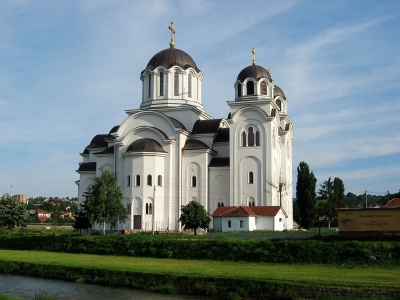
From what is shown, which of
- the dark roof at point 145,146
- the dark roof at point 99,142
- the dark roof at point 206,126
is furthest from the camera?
the dark roof at point 99,142

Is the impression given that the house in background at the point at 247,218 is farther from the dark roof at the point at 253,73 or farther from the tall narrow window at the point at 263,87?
the dark roof at the point at 253,73

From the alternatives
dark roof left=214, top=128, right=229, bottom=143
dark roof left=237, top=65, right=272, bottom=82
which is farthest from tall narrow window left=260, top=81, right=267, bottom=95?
dark roof left=214, top=128, right=229, bottom=143

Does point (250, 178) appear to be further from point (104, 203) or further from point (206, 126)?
point (104, 203)

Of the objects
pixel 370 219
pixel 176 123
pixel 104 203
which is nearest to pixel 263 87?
pixel 176 123

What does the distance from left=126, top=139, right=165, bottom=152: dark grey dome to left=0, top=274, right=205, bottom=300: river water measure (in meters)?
22.0

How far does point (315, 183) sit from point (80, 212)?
24.6 metres

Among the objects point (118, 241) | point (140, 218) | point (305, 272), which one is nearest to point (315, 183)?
point (140, 218)

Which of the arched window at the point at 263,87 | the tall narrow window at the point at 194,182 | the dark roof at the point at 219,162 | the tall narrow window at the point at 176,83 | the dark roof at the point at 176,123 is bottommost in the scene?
the tall narrow window at the point at 194,182

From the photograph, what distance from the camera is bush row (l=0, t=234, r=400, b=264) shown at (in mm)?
24656

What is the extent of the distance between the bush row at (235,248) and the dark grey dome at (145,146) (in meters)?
12.6

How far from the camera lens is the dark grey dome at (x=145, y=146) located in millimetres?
45906

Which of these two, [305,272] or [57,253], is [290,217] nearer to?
[57,253]

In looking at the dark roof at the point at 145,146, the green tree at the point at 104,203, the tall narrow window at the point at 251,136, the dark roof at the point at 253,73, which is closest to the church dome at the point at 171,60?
the dark roof at the point at 253,73

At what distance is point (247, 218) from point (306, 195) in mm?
13414
